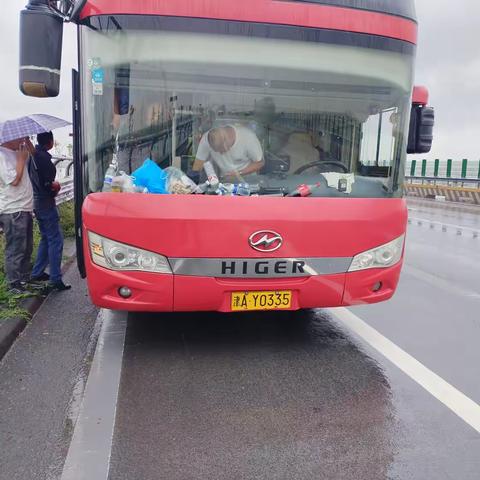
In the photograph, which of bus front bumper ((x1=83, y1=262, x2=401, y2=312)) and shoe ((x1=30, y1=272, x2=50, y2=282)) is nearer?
bus front bumper ((x1=83, y1=262, x2=401, y2=312))

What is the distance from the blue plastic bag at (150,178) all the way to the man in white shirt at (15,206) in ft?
6.70

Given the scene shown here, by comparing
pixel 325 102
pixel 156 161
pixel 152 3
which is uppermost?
pixel 152 3

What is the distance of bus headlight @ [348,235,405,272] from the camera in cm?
414

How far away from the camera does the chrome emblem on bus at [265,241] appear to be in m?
3.84

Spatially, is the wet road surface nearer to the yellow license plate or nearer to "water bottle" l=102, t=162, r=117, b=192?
the yellow license plate

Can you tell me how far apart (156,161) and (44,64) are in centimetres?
106

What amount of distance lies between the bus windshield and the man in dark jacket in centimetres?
Result: 193

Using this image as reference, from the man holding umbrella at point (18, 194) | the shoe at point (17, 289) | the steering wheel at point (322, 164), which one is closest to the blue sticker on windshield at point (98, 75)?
the man holding umbrella at point (18, 194)

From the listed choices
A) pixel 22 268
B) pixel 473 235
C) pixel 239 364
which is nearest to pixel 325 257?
pixel 239 364

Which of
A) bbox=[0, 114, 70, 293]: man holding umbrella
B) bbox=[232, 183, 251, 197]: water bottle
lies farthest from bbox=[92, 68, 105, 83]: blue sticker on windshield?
bbox=[0, 114, 70, 293]: man holding umbrella

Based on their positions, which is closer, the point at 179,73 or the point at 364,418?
the point at 364,418

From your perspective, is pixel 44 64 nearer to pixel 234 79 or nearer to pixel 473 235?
pixel 234 79

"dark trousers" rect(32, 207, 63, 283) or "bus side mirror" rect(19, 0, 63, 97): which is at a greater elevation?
"bus side mirror" rect(19, 0, 63, 97)

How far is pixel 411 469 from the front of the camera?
2.84 m
